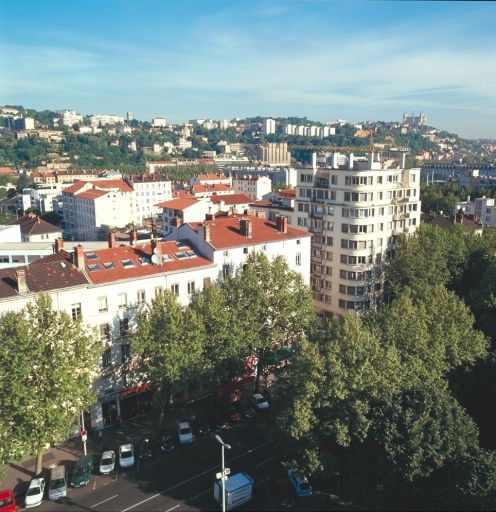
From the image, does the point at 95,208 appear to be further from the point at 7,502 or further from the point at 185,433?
the point at 7,502

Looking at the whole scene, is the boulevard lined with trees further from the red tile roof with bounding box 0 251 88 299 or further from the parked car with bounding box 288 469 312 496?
the red tile roof with bounding box 0 251 88 299

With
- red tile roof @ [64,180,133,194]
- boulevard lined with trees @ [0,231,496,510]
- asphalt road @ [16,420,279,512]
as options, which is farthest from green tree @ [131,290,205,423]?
red tile roof @ [64,180,133,194]

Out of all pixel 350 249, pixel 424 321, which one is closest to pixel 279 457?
pixel 424 321

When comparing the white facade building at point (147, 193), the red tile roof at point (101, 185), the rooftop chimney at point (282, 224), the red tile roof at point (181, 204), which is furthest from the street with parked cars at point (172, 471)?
the white facade building at point (147, 193)

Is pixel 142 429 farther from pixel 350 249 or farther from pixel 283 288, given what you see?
pixel 350 249

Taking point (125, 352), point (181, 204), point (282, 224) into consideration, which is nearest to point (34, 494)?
point (125, 352)
